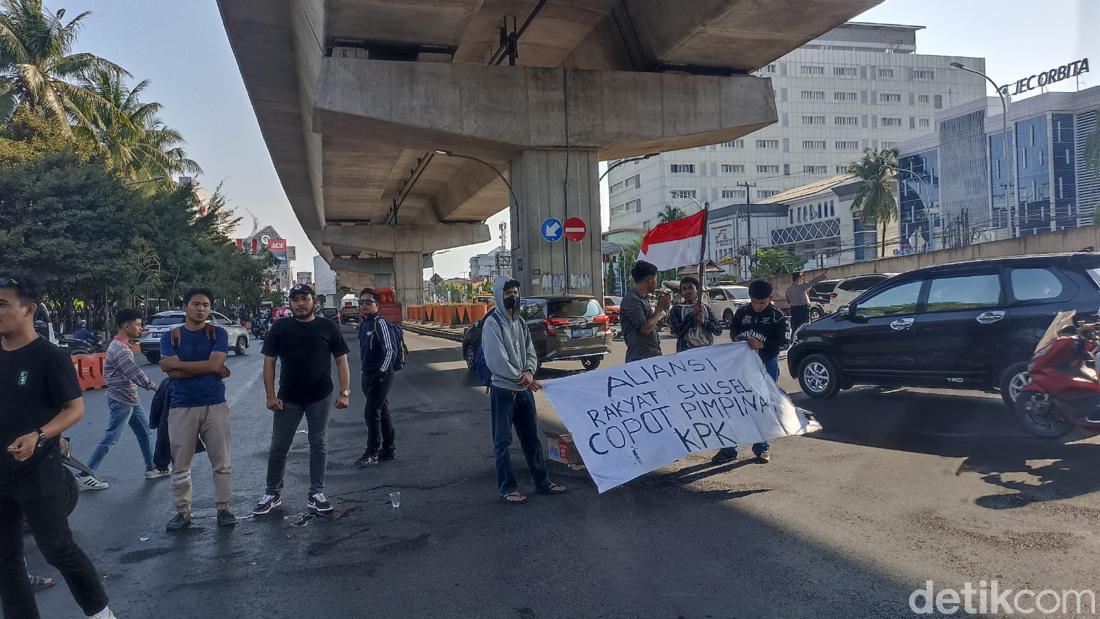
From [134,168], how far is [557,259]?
37309 mm

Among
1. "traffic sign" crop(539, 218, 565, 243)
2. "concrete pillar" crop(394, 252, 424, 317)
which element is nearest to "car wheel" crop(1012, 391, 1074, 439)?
"traffic sign" crop(539, 218, 565, 243)

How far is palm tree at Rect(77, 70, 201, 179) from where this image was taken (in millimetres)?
38781

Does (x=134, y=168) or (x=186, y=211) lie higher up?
(x=134, y=168)

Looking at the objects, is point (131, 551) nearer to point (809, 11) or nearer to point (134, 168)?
point (809, 11)

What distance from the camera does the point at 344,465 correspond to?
8000 millimetres

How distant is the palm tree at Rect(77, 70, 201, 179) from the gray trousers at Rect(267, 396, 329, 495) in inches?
1335

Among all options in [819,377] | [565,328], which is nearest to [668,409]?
[819,377]

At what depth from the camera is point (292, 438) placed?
5957 millimetres

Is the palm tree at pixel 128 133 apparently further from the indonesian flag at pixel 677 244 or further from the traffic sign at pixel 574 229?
the indonesian flag at pixel 677 244

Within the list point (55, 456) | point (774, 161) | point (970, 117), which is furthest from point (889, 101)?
point (55, 456)

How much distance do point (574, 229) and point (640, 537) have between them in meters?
→ 16.9

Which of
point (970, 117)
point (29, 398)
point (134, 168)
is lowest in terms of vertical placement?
point (29, 398)

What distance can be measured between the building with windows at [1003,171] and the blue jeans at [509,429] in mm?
55516

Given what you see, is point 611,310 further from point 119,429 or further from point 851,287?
point 119,429
